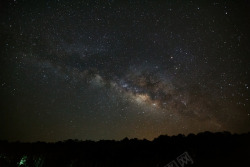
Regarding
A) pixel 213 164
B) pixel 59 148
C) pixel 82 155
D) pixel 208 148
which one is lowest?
pixel 213 164

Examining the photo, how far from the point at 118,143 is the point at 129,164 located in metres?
2.32

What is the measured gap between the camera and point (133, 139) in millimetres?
17047

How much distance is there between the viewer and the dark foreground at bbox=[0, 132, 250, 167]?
38.9ft

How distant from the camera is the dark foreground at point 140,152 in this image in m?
11.9

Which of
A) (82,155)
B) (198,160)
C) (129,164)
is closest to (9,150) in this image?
(82,155)

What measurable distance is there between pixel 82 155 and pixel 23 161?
7.58 meters

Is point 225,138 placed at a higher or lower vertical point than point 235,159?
higher

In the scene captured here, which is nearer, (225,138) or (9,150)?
(225,138)

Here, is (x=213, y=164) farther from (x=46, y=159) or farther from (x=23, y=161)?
(x=23, y=161)

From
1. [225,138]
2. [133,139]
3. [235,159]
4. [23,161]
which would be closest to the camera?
[235,159]

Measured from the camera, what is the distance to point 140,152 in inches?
615

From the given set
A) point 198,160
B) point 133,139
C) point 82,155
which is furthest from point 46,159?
point 198,160

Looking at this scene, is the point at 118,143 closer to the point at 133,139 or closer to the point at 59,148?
the point at 133,139

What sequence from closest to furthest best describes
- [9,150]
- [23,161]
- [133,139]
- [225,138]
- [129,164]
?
1. [225,138]
2. [129,164]
3. [133,139]
4. [23,161]
5. [9,150]
